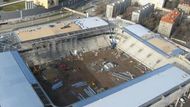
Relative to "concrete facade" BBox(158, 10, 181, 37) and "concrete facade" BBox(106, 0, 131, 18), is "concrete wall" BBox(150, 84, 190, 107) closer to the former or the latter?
"concrete facade" BBox(158, 10, 181, 37)

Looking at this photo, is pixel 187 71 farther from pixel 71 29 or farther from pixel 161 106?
pixel 71 29

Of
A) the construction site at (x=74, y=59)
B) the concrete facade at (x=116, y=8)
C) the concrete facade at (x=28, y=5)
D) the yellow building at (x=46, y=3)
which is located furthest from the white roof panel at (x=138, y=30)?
the concrete facade at (x=28, y=5)

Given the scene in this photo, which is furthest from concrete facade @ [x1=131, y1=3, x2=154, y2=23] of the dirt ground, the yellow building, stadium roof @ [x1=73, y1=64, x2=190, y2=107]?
stadium roof @ [x1=73, y1=64, x2=190, y2=107]

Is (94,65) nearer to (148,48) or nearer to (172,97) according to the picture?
(148,48)

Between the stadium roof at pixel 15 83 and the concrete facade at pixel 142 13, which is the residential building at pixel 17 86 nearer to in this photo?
the stadium roof at pixel 15 83

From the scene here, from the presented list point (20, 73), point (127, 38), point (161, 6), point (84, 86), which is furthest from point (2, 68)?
point (161, 6)
